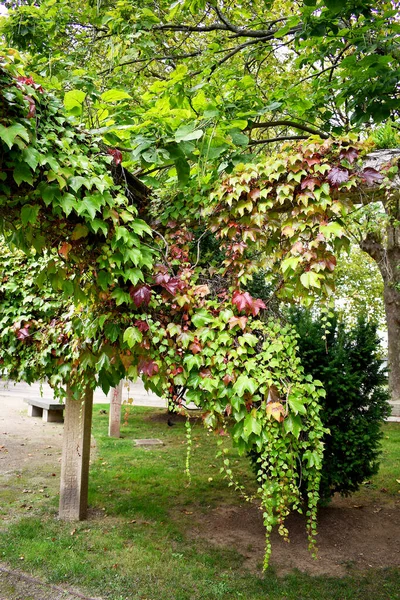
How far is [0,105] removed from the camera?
2.26 meters

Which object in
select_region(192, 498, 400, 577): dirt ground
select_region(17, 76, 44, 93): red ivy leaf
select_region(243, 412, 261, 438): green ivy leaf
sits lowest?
select_region(192, 498, 400, 577): dirt ground

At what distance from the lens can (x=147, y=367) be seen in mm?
3127

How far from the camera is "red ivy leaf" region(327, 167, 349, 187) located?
2846 mm

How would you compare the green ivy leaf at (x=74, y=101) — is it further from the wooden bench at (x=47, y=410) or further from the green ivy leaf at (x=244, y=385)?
the wooden bench at (x=47, y=410)

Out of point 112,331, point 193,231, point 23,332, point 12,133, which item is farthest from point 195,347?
point 23,332

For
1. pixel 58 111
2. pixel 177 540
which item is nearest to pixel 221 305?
pixel 58 111

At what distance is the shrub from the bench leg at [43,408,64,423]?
24.4ft

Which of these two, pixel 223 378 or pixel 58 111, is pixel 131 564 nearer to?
pixel 223 378

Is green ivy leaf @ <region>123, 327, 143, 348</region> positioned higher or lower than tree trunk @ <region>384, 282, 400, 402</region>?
lower

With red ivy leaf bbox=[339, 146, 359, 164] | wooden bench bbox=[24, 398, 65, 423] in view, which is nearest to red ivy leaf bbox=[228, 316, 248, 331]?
red ivy leaf bbox=[339, 146, 359, 164]

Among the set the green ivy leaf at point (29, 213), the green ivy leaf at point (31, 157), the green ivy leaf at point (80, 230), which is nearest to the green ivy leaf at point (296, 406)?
the green ivy leaf at point (80, 230)

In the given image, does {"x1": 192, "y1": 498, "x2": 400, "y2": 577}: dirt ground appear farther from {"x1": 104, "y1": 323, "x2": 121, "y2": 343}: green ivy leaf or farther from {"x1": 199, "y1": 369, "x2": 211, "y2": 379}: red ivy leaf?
{"x1": 104, "y1": 323, "x2": 121, "y2": 343}: green ivy leaf

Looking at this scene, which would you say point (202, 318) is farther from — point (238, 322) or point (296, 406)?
point (296, 406)

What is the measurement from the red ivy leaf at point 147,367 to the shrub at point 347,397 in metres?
2.09
